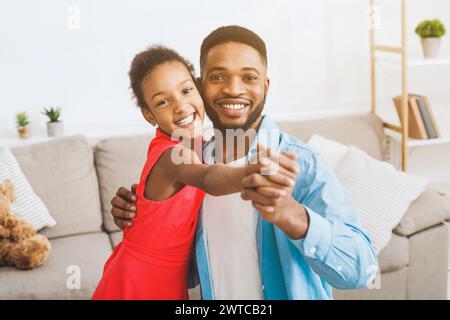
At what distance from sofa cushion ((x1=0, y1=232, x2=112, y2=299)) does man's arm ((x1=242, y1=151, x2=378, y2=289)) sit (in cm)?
57

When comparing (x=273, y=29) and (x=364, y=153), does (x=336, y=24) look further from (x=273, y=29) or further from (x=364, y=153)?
(x=273, y=29)

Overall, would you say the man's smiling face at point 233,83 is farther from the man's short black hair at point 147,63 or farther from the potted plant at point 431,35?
the potted plant at point 431,35

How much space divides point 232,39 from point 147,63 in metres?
0.11

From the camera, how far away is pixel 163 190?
0.70m

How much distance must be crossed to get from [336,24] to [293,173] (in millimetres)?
1275

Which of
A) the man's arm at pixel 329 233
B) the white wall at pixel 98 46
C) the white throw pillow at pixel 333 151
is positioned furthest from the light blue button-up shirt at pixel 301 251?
the white throw pillow at pixel 333 151

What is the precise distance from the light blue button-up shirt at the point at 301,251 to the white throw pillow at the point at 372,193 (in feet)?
3.48

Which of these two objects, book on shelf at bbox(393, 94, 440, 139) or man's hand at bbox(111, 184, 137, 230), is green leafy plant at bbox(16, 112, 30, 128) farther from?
book on shelf at bbox(393, 94, 440, 139)

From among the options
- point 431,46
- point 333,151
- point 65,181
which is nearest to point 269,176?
point 65,181

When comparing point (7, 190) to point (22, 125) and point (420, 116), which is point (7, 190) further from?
point (420, 116)

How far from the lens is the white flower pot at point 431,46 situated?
7.27 ft

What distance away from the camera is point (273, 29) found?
965 millimetres

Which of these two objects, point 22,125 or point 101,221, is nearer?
point 22,125
